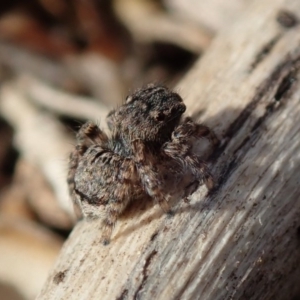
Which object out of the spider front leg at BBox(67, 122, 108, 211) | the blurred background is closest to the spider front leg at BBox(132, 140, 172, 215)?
the spider front leg at BBox(67, 122, 108, 211)

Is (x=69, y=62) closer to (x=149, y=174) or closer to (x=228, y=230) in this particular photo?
(x=149, y=174)

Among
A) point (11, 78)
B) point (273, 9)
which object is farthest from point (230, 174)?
point (11, 78)

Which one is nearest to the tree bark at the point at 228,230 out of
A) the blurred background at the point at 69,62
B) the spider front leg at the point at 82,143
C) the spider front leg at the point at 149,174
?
the spider front leg at the point at 149,174

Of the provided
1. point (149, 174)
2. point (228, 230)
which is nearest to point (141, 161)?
point (149, 174)

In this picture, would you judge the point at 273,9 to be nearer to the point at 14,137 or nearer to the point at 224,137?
the point at 224,137

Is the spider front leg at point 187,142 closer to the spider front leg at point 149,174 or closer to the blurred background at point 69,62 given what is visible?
the spider front leg at point 149,174
